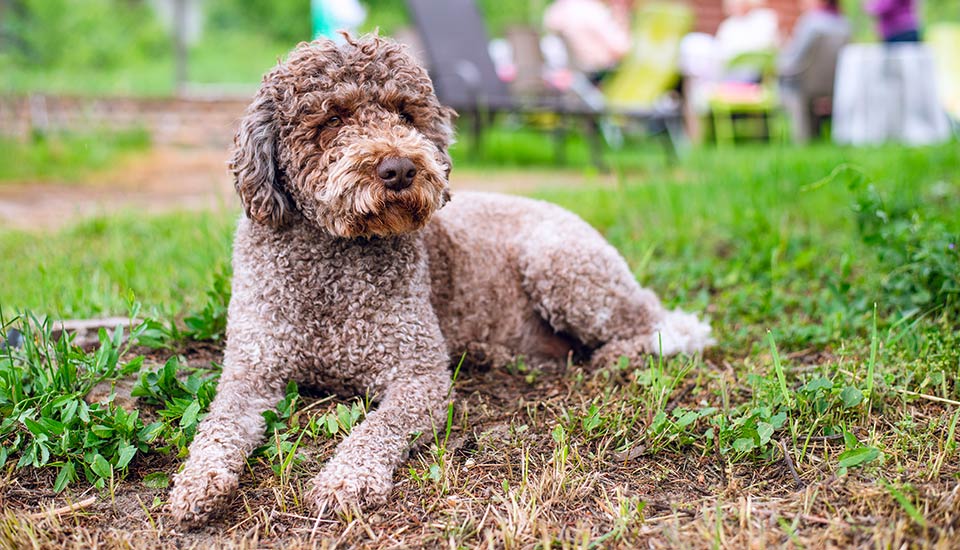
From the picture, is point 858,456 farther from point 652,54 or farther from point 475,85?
point 652,54

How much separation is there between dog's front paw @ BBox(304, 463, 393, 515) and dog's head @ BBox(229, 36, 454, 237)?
0.72 metres

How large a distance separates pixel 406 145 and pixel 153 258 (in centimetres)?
251

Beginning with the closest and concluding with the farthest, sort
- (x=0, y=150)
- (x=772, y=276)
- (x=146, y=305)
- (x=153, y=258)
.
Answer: (x=146, y=305) < (x=772, y=276) < (x=153, y=258) < (x=0, y=150)

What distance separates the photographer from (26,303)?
3.58 metres

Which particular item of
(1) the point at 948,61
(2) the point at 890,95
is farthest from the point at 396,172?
(1) the point at 948,61

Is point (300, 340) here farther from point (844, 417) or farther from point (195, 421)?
point (844, 417)

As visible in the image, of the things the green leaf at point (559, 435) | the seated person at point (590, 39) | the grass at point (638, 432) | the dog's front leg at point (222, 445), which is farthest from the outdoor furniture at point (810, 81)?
the dog's front leg at point (222, 445)

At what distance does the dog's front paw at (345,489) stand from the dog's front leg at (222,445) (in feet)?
0.78

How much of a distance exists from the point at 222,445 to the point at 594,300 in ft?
5.14

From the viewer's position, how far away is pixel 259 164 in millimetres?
2598

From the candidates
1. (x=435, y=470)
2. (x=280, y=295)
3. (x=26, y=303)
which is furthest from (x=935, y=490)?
(x=26, y=303)

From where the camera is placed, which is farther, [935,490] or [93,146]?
[93,146]

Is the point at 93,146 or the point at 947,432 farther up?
the point at 93,146

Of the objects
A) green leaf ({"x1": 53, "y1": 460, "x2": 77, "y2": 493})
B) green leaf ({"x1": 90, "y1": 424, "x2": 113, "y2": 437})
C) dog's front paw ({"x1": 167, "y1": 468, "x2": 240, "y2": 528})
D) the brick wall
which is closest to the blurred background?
the brick wall
